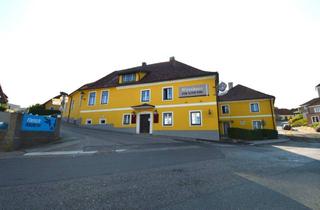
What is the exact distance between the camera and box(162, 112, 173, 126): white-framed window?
63.5 feet

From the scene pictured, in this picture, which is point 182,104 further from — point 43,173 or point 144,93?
point 43,173

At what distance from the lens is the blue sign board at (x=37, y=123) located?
10148 millimetres

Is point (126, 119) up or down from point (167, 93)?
down

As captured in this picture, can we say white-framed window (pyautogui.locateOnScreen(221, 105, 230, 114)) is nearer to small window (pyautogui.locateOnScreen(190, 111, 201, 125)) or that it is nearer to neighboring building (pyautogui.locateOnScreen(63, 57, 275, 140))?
neighboring building (pyautogui.locateOnScreen(63, 57, 275, 140))

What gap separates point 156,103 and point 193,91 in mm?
4783

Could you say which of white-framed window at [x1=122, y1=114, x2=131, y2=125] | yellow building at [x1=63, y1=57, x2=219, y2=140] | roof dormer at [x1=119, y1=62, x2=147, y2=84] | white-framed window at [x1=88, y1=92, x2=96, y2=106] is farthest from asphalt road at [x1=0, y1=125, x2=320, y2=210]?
white-framed window at [x1=88, y1=92, x2=96, y2=106]

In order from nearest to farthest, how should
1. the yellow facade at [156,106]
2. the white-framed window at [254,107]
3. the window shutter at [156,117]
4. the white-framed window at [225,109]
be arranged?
1. the yellow facade at [156,106]
2. the window shutter at [156,117]
3. the white-framed window at [254,107]
4. the white-framed window at [225,109]

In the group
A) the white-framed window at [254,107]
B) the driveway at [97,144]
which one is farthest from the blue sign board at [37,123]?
the white-framed window at [254,107]

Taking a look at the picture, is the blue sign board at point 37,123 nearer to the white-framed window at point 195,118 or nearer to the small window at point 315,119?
the white-framed window at point 195,118

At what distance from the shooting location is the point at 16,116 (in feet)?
31.6

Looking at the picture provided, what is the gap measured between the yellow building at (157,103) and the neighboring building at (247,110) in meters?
14.6

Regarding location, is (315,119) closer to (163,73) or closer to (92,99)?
(163,73)

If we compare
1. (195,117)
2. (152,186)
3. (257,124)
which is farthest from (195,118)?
(257,124)

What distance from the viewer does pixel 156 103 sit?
20375 mm
